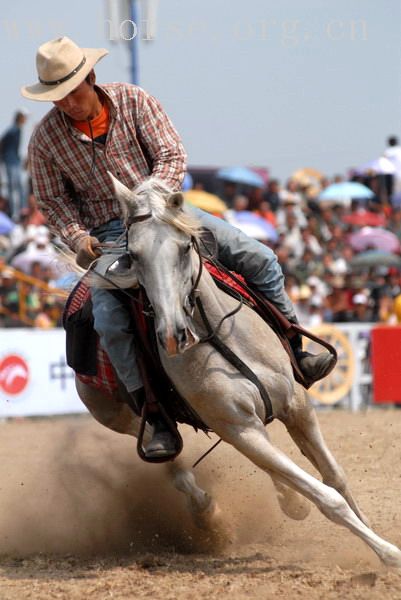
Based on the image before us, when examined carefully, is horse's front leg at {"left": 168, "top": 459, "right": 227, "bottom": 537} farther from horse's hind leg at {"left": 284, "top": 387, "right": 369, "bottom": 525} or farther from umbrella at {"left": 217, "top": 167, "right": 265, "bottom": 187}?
umbrella at {"left": 217, "top": 167, "right": 265, "bottom": 187}

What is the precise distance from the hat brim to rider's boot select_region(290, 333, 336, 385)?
1797 millimetres

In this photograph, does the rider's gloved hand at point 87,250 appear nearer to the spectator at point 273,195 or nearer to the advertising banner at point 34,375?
the advertising banner at point 34,375

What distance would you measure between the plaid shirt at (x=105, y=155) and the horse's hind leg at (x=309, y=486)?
1.33 metres

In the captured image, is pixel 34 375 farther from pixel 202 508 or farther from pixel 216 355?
pixel 216 355

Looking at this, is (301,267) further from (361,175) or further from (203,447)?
(203,447)

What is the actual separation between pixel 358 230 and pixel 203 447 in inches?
371

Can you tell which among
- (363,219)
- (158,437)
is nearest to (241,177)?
(363,219)

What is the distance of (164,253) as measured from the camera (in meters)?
4.72

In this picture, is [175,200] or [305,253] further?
[305,253]

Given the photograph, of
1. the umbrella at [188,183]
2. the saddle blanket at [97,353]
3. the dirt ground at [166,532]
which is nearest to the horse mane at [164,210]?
the saddle blanket at [97,353]

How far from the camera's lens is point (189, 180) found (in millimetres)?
18312

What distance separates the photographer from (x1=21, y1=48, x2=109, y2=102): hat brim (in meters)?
5.35

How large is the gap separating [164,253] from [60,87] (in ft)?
4.07

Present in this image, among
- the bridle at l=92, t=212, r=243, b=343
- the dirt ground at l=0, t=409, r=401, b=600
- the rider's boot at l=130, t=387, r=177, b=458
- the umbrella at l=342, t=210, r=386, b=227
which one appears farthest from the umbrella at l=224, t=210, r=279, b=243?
the bridle at l=92, t=212, r=243, b=343
